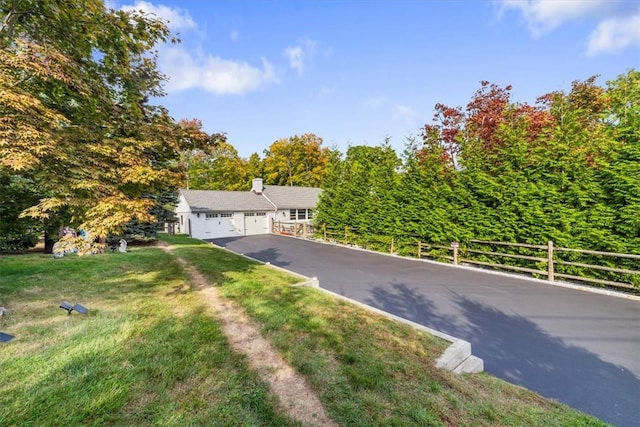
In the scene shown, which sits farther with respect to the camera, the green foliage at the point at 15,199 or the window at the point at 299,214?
the window at the point at 299,214

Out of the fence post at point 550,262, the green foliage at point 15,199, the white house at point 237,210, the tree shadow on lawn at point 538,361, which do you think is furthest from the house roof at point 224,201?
the fence post at point 550,262

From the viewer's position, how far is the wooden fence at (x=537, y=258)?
24.0 feet

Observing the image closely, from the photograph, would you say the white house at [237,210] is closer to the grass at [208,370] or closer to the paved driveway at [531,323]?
the paved driveway at [531,323]

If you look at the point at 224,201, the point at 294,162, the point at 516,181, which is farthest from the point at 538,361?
the point at 294,162

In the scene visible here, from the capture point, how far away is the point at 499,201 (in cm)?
992

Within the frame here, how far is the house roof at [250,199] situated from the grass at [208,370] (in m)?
16.4

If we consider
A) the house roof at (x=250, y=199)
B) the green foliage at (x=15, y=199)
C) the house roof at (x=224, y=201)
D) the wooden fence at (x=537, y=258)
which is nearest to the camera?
the green foliage at (x=15, y=199)

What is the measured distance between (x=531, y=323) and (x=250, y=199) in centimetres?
2275

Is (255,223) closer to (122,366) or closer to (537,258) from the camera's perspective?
(537,258)

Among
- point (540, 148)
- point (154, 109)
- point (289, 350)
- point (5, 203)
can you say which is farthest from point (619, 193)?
point (5, 203)

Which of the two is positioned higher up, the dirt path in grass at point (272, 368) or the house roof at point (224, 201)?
the house roof at point (224, 201)

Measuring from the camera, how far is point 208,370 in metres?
3.14

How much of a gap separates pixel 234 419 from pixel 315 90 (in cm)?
1481

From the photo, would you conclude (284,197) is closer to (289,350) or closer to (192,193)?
(192,193)
